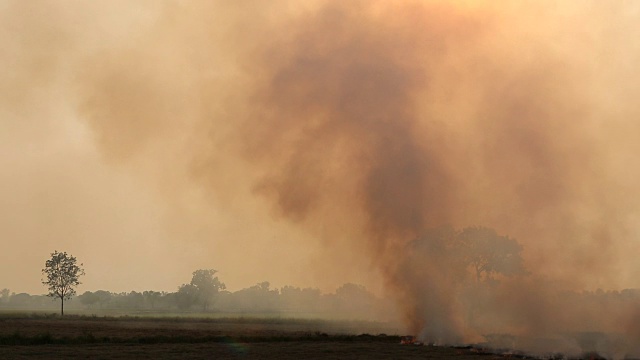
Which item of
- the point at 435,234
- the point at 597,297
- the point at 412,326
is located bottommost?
the point at 412,326

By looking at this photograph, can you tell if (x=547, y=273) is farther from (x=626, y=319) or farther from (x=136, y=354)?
(x=136, y=354)

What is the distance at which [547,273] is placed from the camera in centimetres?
8062

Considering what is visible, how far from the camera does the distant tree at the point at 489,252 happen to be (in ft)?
281

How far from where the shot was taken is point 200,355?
149ft

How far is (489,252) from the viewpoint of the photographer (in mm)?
87125

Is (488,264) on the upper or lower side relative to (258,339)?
upper

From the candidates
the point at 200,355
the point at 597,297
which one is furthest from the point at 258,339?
the point at 597,297

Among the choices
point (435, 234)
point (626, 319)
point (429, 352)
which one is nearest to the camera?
point (429, 352)

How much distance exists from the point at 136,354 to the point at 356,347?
19293 millimetres

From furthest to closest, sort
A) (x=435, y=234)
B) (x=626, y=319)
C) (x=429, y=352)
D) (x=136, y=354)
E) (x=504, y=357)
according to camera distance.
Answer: (x=435, y=234)
(x=626, y=319)
(x=429, y=352)
(x=504, y=357)
(x=136, y=354)

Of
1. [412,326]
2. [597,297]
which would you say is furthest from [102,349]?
[597,297]

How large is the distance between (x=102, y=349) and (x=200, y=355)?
9.04 meters

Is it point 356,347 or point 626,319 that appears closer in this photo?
point 356,347

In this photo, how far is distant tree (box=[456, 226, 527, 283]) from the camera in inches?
3366
